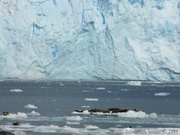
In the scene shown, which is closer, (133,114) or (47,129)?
(47,129)

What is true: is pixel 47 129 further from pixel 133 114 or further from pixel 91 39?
pixel 91 39

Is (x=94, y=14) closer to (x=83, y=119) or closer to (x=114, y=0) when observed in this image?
(x=114, y=0)

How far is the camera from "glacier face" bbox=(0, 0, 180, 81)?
65438mm

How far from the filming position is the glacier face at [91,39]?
65.4 m

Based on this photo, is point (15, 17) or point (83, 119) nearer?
point (83, 119)

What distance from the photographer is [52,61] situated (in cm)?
6781

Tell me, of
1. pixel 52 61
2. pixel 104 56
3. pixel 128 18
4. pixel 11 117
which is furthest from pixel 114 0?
pixel 11 117

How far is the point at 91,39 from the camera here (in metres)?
66.8

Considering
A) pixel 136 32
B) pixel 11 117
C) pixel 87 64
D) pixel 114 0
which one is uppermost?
pixel 114 0

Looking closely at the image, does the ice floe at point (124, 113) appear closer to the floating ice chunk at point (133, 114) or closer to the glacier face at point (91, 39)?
the floating ice chunk at point (133, 114)

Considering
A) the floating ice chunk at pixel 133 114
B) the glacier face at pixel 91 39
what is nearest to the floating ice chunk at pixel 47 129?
the floating ice chunk at pixel 133 114

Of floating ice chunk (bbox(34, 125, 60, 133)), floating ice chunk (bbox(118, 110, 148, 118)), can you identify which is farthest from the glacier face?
floating ice chunk (bbox(34, 125, 60, 133))

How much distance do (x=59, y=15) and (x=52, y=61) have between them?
697cm

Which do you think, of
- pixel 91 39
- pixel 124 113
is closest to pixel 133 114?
pixel 124 113
